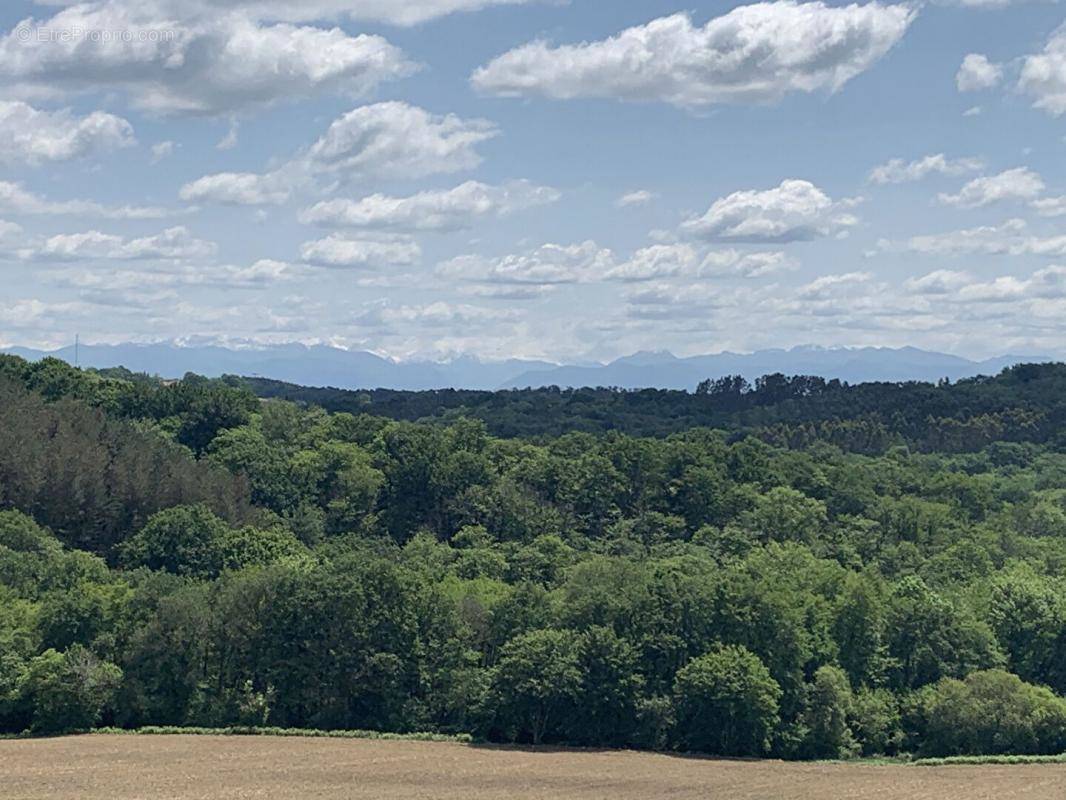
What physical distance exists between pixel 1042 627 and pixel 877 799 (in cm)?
3182

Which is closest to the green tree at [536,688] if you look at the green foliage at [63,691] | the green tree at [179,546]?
the green foliage at [63,691]

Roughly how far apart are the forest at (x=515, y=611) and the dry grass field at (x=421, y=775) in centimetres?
420

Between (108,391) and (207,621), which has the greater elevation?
(108,391)

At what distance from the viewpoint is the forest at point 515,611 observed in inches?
2857

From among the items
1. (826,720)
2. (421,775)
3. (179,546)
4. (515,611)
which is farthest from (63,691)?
(826,720)

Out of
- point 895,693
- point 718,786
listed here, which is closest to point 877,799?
point 718,786

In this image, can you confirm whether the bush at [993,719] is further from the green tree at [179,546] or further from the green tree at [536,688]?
the green tree at [179,546]

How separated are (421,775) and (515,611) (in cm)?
1917

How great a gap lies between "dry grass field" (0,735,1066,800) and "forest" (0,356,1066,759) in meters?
4.20

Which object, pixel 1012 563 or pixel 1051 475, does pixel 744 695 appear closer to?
pixel 1012 563

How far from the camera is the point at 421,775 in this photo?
203ft

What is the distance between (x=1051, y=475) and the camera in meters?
163

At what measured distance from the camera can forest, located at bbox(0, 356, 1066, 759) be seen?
7256cm

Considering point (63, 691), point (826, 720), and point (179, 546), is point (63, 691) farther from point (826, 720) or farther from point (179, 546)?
point (826, 720)
